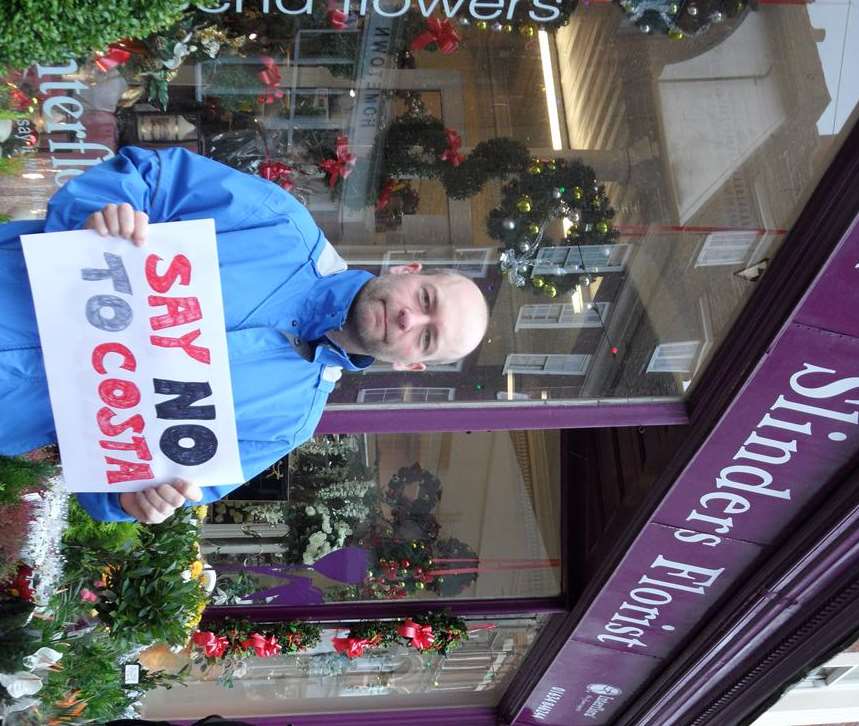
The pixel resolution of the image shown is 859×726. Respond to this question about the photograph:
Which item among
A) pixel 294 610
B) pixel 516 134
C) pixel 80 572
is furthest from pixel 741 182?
pixel 294 610

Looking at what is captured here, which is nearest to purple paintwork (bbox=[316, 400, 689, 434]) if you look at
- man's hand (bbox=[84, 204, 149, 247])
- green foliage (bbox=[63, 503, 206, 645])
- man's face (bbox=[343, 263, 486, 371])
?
green foliage (bbox=[63, 503, 206, 645])

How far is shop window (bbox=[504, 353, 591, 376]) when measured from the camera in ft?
16.3

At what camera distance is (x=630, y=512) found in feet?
19.6

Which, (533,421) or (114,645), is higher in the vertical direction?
(533,421)

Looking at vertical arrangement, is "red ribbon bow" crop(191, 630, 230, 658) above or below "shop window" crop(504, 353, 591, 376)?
below

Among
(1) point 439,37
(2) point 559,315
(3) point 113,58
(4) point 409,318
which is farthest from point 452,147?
(4) point 409,318

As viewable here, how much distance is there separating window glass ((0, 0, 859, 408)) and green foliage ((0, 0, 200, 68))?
45.9 inches

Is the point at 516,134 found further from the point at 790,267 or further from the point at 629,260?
the point at 790,267

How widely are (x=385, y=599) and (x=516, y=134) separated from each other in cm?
395

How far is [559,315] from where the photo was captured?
192 inches

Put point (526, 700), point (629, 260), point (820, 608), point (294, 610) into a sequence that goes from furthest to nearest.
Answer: point (526, 700), point (294, 610), point (820, 608), point (629, 260)

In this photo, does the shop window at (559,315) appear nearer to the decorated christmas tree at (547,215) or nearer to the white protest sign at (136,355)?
the decorated christmas tree at (547,215)

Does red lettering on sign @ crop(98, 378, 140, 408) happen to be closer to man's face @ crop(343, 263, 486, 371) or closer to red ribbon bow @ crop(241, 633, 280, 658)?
man's face @ crop(343, 263, 486, 371)

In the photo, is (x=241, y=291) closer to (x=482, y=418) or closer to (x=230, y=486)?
(x=230, y=486)
